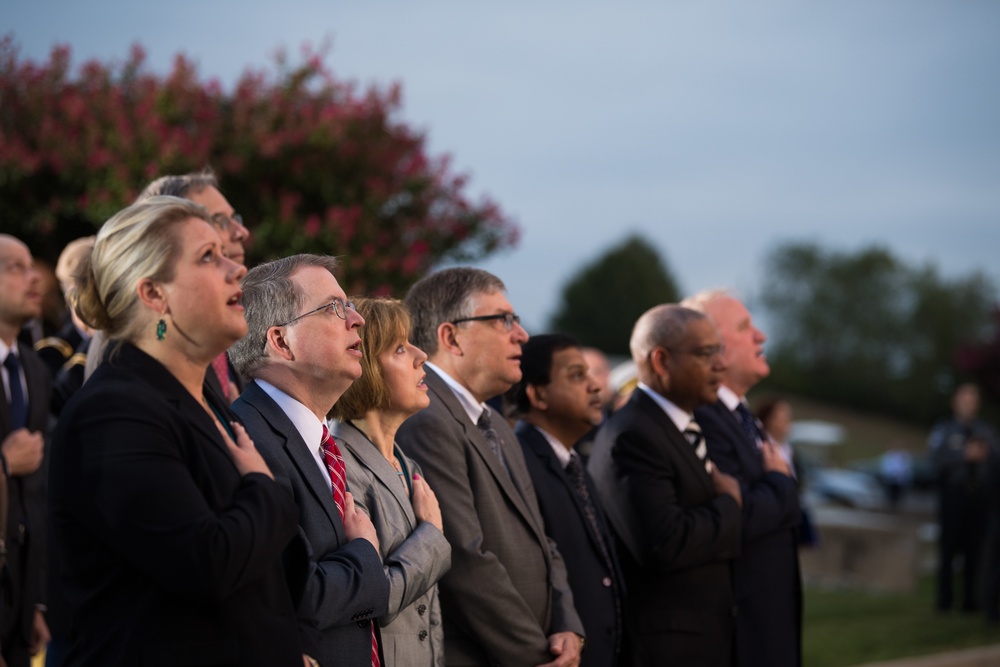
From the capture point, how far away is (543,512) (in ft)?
16.2

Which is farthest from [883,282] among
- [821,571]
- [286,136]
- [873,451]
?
[286,136]

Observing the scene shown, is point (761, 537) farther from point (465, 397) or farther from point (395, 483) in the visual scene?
point (395, 483)

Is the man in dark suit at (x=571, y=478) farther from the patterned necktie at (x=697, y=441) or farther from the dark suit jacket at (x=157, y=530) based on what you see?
the dark suit jacket at (x=157, y=530)

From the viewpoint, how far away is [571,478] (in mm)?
5164

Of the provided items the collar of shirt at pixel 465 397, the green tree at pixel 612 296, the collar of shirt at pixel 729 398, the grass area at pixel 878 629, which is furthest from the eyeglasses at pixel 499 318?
the green tree at pixel 612 296

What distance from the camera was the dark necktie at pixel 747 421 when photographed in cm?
617

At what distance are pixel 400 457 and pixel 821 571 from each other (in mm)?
12585

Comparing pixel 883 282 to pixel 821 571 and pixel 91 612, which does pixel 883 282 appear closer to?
pixel 821 571

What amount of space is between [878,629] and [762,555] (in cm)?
605

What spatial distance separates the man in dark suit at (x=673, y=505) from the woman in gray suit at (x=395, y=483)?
4.85 feet

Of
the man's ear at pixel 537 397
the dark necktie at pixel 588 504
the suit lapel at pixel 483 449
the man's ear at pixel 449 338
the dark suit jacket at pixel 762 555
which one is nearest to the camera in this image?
the suit lapel at pixel 483 449

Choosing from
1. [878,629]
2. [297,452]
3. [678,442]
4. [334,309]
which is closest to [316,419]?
[297,452]

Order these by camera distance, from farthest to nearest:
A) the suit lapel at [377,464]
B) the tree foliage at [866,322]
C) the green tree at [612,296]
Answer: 1. the tree foliage at [866,322]
2. the green tree at [612,296]
3. the suit lapel at [377,464]

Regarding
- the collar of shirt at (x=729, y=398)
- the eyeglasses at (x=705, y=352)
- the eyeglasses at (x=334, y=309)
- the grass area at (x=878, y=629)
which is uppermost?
the eyeglasses at (x=334, y=309)
